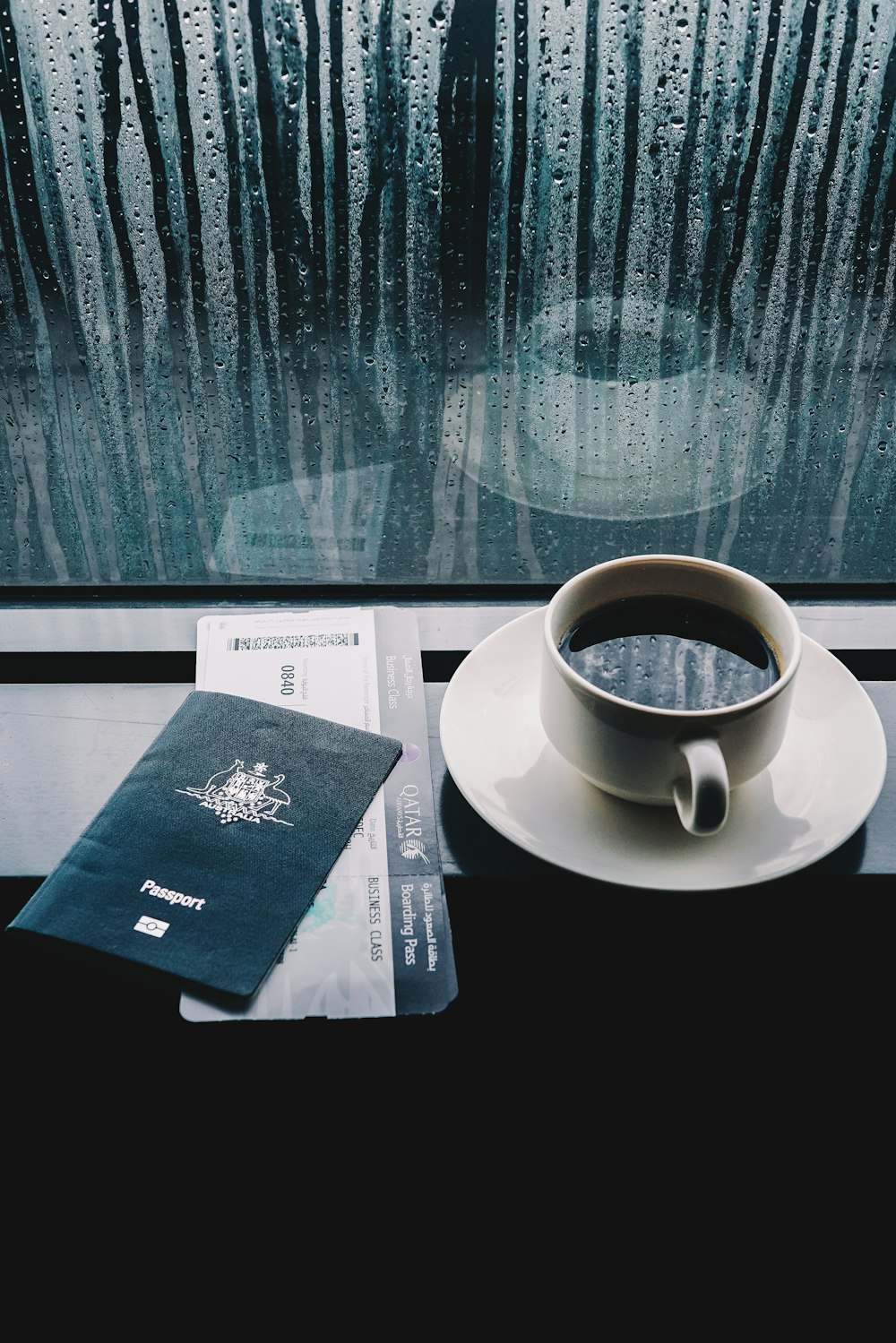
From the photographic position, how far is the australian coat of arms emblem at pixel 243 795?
24.6 inches

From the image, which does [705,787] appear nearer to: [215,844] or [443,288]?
[215,844]

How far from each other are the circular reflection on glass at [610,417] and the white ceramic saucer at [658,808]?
0.19 m

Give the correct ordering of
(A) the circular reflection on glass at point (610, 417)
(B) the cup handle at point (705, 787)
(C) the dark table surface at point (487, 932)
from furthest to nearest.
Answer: (A) the circular reflection on glass at point (610, 417) < (C) the dark table surface at point (487, 932) < (B) the cup handle at point (705, 787)

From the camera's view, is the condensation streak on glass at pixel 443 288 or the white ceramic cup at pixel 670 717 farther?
the condensation streak on glass at pixel 443 288

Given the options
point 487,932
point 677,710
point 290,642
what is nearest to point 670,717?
point 677,710

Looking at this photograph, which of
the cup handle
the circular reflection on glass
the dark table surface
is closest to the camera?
the cup handle

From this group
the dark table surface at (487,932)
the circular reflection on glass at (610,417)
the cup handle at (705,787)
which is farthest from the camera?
the circular reflection on glass at (610,417)

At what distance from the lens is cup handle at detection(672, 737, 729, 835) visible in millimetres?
496

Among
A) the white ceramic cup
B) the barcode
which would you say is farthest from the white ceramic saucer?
the barcode

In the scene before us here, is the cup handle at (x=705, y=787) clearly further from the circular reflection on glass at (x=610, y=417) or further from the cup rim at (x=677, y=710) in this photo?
the circular reflection on glass at (x=610, y=417)

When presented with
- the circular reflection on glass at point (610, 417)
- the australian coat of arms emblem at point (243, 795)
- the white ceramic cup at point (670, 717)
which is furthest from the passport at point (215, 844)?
the circular reflection on glass at point (610, 417)

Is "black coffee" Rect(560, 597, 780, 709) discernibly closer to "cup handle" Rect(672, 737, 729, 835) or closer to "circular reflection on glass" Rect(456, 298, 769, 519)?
"cup handle" Rect(672, 737, 729, 835)

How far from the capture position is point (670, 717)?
19.9 inches

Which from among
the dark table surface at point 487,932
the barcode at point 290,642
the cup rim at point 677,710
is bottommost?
the dark table surface at point 487,932
